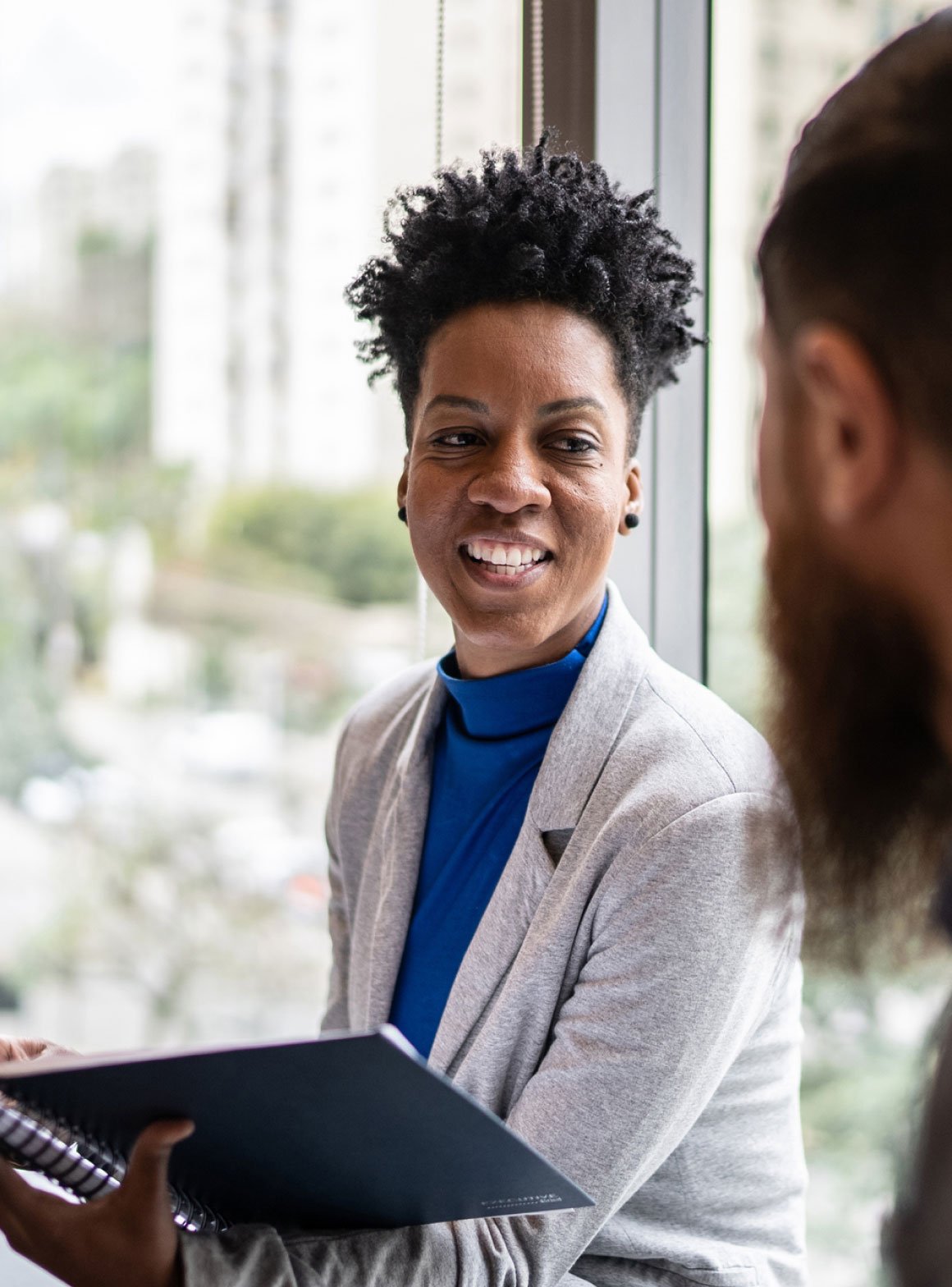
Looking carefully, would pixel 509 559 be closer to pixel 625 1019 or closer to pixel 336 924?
pixel 625 1019

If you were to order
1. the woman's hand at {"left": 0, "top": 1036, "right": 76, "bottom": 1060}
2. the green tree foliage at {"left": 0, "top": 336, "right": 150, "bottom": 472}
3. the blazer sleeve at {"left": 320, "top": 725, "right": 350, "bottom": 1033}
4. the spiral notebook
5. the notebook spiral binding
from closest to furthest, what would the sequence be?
the spiral notebook → the notebook spiral binding → the woman's hand at {"left": 0, "top": 1036, "right": 76, "bottom": 1060} → the blazer sleeve at {"left": 320, "top": 725, "right": 350, "bottom": 1033} → the green tree foliage at {"left": 0, "top": 336, "right": 150, "bottom": 472}

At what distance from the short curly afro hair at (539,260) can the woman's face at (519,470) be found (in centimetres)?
2

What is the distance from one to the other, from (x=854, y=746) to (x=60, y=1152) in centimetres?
60

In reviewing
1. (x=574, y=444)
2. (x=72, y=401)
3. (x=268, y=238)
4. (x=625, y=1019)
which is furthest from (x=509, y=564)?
(x=72, y=401)

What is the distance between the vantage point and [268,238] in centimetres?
543

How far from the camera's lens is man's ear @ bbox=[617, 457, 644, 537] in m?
1.27

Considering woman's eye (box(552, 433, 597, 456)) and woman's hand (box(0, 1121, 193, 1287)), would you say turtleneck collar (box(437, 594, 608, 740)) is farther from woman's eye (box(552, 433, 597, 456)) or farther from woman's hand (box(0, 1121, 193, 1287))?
woman's hand (box(0, 1121, 193, 1287))

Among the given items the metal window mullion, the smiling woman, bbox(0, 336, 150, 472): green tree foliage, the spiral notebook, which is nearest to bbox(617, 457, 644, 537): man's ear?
the smiling woman

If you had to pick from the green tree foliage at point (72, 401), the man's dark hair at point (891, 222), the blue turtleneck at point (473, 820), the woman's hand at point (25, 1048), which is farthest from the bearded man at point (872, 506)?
the green tree foliage at point (72, 401)

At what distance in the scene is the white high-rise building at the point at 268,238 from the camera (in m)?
5.21

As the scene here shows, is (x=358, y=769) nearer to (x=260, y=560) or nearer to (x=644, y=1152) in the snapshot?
(x=644, y=1152)

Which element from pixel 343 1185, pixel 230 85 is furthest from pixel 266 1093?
pixel 230 85

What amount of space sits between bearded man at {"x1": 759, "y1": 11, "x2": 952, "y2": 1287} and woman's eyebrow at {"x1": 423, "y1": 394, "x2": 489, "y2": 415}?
1.84ft

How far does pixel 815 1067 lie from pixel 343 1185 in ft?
7.71
